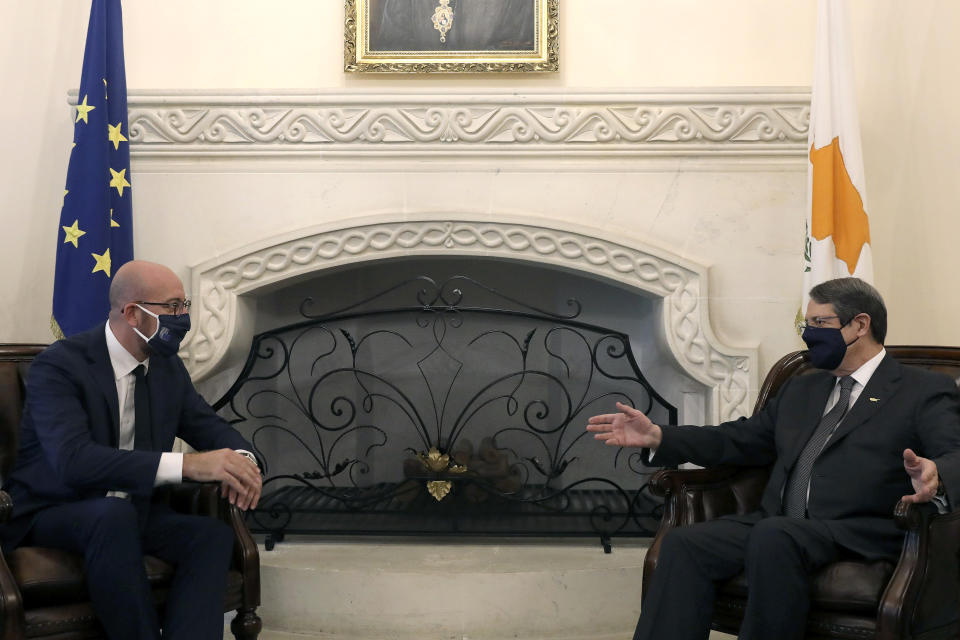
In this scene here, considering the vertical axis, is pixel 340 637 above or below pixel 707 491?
below

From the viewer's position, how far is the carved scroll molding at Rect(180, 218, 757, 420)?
3.75 meters

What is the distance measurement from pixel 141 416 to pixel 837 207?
8.38 ft

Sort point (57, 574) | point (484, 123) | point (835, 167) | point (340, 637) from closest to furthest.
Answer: point (57, 574) → point (340, 637) → point (835, 167) → point (484, 123)

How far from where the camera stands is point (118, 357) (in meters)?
2.65

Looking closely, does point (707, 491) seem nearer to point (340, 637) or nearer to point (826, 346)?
point (826, 346)

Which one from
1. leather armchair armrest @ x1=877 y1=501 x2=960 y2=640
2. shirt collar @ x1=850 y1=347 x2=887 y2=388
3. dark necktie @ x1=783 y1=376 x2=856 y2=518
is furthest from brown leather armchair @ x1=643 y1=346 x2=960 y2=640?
shirt collar @ x1=850 y1=347 x2=887 y2=388

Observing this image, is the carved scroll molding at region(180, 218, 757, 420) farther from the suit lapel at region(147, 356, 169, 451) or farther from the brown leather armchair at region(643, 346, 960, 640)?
the brown leather armchair at region(643, 346, 960, 640)

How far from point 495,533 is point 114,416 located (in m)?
1.75

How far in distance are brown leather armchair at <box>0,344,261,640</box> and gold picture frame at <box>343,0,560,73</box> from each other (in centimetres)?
179

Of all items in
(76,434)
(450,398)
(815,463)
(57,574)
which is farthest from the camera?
(450,398)

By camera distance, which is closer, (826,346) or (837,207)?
(826,346)

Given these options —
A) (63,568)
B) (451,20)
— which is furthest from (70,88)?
(63,568)

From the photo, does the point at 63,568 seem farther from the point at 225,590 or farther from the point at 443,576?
the point at 443,576

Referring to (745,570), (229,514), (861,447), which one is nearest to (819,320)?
(861,447)
